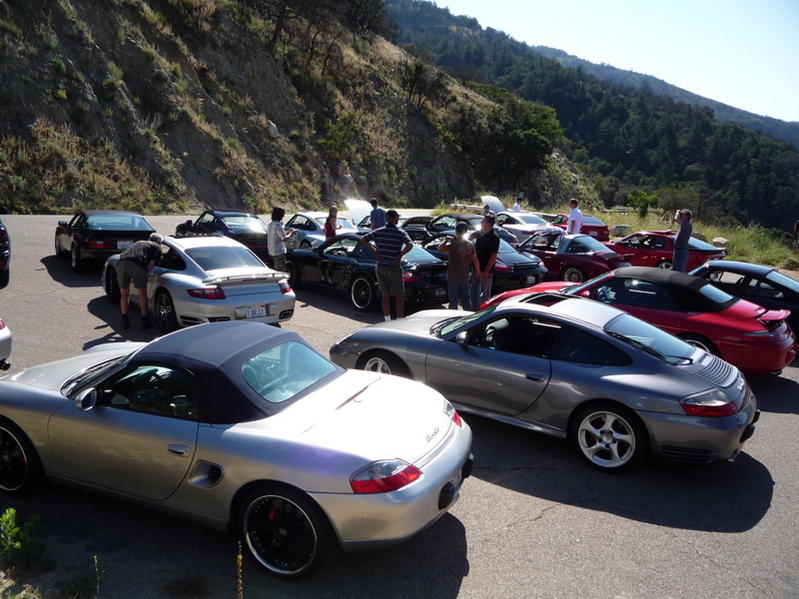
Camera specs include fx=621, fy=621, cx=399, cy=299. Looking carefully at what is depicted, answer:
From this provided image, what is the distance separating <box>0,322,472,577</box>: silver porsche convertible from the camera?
363 centimetres

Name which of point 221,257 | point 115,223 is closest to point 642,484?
point 221,257

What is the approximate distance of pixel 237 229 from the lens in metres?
14.5

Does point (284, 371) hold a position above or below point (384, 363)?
above

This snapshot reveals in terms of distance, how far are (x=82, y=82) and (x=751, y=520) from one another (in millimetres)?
31650

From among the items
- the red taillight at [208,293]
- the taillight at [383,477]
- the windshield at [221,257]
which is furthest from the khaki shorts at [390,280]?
the taillight at [383,477]

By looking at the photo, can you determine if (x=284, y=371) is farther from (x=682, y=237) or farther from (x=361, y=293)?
(x=682, y=237)

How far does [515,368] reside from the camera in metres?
5.82

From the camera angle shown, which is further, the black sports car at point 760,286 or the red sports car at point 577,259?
the red sports car at point 577,259

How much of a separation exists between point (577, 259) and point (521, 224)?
6694 mm

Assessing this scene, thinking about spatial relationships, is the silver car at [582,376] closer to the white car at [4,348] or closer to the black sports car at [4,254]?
the white car at [4,348]

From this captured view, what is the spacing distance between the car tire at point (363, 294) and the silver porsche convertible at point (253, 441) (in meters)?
6.63

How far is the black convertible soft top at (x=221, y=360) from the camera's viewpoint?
400 cm

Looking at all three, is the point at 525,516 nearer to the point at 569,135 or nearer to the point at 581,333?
the point at 581,333

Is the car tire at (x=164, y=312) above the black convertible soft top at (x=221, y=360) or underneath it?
underneath
